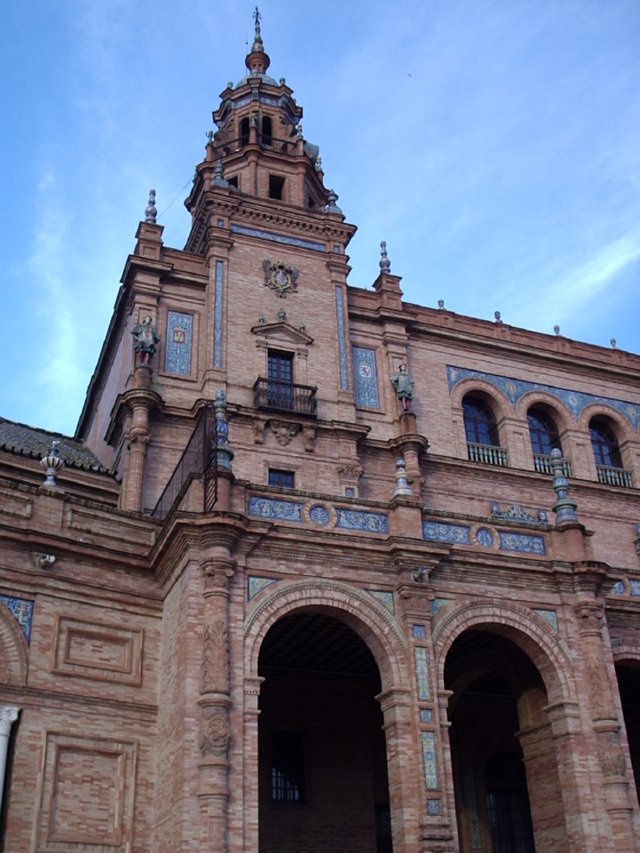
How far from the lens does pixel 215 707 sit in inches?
675

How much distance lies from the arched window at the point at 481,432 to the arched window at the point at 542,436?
1.27m

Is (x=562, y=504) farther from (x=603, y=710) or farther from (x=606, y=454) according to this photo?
(x=606, y=454)

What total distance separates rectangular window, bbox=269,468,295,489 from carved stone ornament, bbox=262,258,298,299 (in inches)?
239

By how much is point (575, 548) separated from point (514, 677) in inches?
126

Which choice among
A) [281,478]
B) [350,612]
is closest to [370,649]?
[350,612]

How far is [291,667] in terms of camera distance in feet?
80.0

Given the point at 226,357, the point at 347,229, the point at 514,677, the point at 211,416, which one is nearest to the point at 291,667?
the point at 514,677

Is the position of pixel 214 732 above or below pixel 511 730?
below

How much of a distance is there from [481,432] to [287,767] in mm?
12568

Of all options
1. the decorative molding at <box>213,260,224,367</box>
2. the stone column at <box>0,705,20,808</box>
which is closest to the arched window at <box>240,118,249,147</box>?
the decorative molding at <box>213,260,224,367</box>

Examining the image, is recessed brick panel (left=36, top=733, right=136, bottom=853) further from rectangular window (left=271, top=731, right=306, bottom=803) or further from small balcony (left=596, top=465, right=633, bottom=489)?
small balcony (left=596, top=465, right=633, bottom=489)

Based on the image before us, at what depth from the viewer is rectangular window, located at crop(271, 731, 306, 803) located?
941 inches

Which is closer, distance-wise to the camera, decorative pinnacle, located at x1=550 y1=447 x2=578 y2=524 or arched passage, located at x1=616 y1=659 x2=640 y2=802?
decorative pinnacle, located at x1=550 y1=447 x2=578 y2=524

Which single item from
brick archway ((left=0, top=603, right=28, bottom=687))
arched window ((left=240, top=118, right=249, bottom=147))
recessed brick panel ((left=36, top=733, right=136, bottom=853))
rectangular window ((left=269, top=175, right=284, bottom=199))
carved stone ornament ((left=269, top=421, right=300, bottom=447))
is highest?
arched window ((left=240, top=118, right=249, bottom=147))
